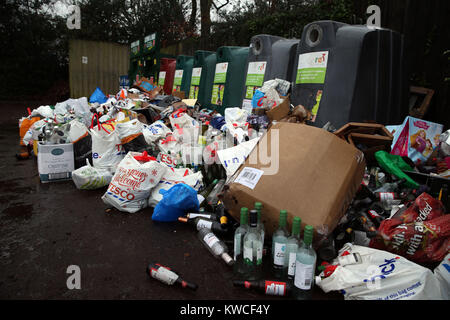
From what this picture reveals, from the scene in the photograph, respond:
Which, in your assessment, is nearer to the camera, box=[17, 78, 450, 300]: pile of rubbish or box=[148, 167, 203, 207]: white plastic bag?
box=[17, 78, 450, 300]: pile of rubbish

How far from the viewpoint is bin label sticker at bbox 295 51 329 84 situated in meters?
2.89

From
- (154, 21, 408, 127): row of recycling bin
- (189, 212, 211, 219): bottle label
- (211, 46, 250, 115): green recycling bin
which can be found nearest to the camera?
(189, 212, 211, 219): bottle label

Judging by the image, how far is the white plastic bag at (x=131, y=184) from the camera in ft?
7.88

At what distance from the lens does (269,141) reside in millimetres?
1990

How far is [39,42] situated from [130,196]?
17.8 metres

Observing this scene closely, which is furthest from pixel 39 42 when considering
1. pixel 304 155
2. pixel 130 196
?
pixel 304 155

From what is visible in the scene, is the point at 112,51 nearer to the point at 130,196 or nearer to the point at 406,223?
the point at 130,196

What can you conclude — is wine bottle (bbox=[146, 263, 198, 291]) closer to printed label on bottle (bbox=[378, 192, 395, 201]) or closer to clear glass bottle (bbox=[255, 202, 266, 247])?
clear glass bottle (bbox=[255, 202, 266, 247])

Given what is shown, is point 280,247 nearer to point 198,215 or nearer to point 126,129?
point 198,215

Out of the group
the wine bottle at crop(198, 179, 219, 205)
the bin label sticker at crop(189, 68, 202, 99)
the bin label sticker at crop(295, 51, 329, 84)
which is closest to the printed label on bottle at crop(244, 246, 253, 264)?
the wine bottle at crop(198, 179, 219, 205)

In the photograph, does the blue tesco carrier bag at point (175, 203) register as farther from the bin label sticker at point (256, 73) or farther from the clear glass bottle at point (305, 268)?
the bin label sticker at point (256, 73)

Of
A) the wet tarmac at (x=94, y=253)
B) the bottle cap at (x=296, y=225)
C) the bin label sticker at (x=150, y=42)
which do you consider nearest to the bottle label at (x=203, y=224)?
the wet tarmac at (x=94, y=253)

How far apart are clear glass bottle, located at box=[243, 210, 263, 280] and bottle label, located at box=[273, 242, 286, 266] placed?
0.09 meters
